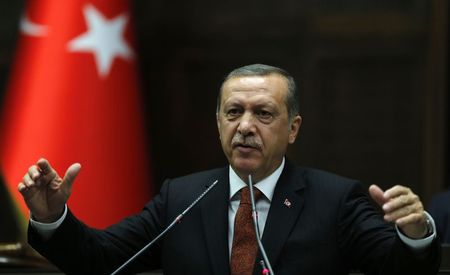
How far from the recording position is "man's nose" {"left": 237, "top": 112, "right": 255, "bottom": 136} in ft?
8.65

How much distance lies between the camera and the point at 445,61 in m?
5.36

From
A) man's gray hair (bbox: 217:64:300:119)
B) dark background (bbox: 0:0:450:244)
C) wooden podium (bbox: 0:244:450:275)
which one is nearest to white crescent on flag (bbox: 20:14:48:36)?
dark background (bbox: 0:0:450:244)

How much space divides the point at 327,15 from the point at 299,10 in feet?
0.56

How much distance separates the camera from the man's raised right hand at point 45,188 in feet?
8.10

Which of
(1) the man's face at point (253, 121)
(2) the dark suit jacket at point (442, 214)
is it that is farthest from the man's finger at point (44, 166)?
(2) the dark suit jacket at point (442, 214)

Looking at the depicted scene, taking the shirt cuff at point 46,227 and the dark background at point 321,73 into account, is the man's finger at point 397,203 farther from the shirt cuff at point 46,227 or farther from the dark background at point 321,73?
the dark background at point 321,73

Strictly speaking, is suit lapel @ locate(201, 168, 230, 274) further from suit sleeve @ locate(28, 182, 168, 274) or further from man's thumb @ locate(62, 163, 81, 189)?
man's thumb @ locate(62, 163, 81, 189)

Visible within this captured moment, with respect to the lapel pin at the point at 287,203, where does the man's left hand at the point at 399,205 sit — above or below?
above

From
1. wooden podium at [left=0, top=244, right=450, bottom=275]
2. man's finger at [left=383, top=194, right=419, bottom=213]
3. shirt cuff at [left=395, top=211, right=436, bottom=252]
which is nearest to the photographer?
man's finger at [left=383, top=194, right=419, bottom=213]

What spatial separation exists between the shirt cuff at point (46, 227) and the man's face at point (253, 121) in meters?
0.52

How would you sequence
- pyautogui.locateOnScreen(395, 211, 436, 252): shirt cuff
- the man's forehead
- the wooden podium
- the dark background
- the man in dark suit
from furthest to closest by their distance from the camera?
the dark background
the wooden podium
the man's forehead
the man in dark suit
pyautogui.locateOnScreen(395, 211, 436, 252): shirt cuff

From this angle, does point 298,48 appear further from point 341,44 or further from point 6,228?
point 6,228

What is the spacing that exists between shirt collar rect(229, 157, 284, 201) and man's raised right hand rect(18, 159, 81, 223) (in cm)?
54

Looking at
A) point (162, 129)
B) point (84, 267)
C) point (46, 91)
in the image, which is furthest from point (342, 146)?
point (84, 267)
